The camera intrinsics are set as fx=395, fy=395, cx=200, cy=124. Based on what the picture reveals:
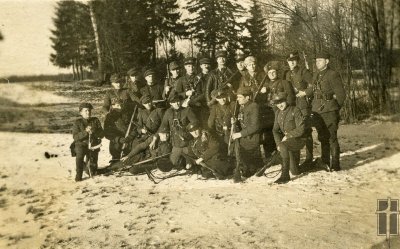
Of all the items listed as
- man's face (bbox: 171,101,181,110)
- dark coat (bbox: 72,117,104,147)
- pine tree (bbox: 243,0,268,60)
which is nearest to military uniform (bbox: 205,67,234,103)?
man's face (bbox: 171,101,181,110)

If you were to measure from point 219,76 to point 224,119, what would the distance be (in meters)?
0.72

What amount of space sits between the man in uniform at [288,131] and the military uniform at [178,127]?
4.08 ft

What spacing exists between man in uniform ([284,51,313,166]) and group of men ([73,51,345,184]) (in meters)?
0.01

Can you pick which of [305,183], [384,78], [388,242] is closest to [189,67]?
[305,183]

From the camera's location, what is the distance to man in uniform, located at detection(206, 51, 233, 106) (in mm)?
5953

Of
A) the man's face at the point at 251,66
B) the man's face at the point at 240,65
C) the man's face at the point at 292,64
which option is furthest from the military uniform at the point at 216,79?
the man's face at the point at 292,64

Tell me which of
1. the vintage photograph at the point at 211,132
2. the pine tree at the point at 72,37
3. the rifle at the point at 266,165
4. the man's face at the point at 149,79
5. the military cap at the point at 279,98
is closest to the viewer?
the vintage photograph at the point at 211,132

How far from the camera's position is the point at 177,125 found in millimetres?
5836

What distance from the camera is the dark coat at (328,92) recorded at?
548cm

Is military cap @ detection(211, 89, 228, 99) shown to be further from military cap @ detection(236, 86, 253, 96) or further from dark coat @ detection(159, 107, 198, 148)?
dark coat @ detection(159, 107, 198, 148)

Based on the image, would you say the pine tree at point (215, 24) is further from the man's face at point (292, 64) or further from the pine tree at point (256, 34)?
the man's face at point (292, 64)

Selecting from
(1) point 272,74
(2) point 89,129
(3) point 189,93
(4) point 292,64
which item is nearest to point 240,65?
(1) point 272,74

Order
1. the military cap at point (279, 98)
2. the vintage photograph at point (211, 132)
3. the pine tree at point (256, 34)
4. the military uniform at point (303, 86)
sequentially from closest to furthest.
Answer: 1. the vintage photograph at point (211, 132)
2. the military cap at point (279, 98)
3. the military uniform at point (303, 86)
4. the pine tree at point (256, 34)

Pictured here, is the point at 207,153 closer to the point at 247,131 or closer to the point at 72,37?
the point at 247,131
